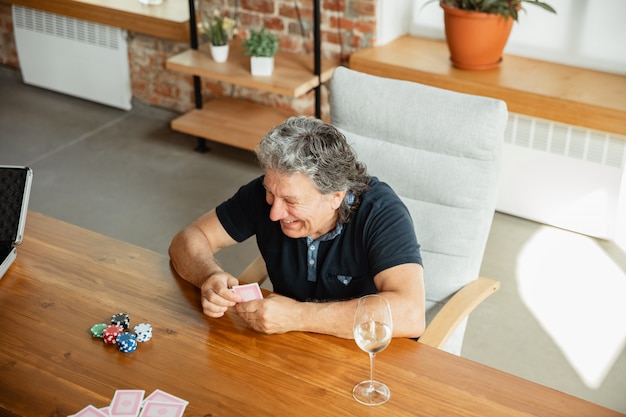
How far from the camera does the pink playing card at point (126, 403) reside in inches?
63.0

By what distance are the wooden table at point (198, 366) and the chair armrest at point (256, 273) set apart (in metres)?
0.25

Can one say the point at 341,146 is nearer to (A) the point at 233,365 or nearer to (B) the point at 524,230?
(A) the point at 233,365

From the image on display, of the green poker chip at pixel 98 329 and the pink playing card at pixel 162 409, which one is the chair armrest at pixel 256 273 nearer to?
the green poker chip at pixel 98 329

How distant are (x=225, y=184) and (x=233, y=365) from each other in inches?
96.3

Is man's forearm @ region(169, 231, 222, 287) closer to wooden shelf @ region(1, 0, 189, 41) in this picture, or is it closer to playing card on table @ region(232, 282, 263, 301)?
playing card on table @ region(232, 282, 263, 301)

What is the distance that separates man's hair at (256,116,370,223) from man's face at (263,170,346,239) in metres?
0.02

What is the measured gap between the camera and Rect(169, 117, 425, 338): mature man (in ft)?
6.02

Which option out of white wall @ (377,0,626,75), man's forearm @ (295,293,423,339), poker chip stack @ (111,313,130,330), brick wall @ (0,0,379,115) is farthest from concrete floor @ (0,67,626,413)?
poker chip stack @ (111,313,130,330)

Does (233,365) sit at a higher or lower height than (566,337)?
higher

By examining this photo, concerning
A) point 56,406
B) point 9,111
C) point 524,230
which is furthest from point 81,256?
point 9,111

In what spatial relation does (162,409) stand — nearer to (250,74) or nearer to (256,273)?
(256,273)

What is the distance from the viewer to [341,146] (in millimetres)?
1962

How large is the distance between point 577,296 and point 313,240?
1.59m

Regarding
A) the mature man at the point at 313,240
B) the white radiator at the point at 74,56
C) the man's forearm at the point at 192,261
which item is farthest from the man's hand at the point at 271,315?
the white radiator at the point at 74,56
